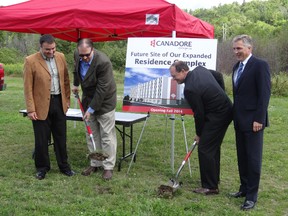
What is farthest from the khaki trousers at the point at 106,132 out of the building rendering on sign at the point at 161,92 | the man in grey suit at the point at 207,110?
the man in grey suit at the point at 207,110

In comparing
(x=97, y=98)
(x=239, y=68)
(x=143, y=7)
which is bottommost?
(x=97, y=98)

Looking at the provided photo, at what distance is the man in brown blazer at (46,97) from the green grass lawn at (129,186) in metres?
0.28

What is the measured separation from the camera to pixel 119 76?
1006 inches

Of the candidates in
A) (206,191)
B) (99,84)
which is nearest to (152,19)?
(99,84)

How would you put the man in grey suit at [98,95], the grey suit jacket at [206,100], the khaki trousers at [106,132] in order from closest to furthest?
the grey suit jacket at [206,100] < the man in grey suit at [98,95] < the khaki trousers at [106,132]

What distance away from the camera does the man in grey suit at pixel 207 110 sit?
15.2ft

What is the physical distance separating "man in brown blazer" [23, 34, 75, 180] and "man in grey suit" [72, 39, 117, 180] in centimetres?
27

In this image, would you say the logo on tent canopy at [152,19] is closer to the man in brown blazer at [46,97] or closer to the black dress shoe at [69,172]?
the man in brown blazer at [46,97]

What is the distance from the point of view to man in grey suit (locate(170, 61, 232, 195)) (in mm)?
4645

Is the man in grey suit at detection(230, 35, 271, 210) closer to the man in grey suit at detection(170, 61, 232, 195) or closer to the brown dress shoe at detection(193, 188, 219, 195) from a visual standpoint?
the man in grey suit at detection(170, 61, 232, 195)

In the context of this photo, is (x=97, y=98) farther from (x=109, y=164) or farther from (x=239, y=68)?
(x=239, y=68)

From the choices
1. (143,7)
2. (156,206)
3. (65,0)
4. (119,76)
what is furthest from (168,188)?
(119,76)

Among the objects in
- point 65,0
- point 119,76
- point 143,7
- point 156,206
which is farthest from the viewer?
point 119,76

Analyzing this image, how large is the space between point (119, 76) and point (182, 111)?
2031 centimetres
